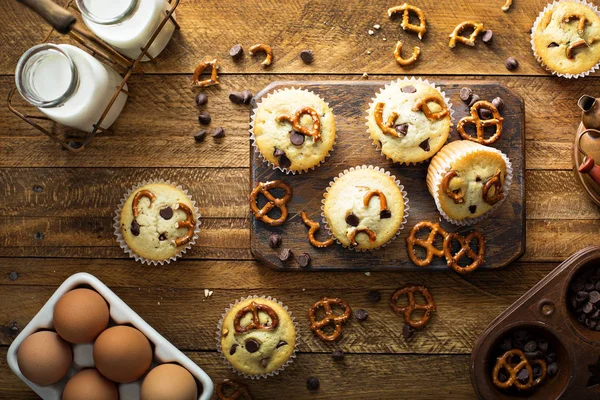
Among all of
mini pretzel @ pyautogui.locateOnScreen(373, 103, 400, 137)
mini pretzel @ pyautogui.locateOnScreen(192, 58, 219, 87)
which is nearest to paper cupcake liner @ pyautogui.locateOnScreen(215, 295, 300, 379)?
mini pretzel @ pyautogui.locateOnScreen(373, 103, 400, 137)

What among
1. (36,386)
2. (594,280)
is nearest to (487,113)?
(594,280)

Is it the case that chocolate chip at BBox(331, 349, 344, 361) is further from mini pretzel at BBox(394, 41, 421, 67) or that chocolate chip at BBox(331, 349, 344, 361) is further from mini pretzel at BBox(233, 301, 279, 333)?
mini pretzel at BBox(394, 41, 421, 67)

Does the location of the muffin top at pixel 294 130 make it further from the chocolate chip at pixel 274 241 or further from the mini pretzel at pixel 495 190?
the mini pretzel at pixel 495 190

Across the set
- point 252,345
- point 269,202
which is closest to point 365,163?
point 269,202

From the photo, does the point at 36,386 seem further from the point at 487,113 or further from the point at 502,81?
the point at 502,81

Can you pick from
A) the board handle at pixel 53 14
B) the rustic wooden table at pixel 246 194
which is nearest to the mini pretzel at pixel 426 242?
the rustic wooden table at pixel 246 194
